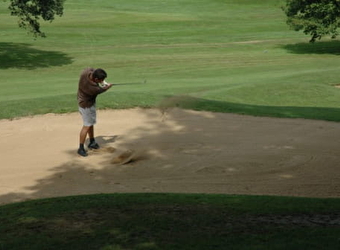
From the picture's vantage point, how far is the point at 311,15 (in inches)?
1517

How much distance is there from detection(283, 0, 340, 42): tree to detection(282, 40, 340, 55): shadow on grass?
1.33 m

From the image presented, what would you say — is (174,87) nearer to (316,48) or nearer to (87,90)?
(87,90)

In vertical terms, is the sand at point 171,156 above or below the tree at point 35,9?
below

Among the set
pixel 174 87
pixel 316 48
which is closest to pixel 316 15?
pixel 316 48

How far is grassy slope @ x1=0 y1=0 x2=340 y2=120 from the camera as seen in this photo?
18641 mm

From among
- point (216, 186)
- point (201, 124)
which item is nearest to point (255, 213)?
point (216, 186)

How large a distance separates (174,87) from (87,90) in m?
10.2

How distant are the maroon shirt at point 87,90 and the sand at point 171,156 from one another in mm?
1043

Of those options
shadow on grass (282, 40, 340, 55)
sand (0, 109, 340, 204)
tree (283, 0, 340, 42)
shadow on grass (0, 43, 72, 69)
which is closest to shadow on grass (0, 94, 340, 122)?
sand (0, 109, 340, 204)

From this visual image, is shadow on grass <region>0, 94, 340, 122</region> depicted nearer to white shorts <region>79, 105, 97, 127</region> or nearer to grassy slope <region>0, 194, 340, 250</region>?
white shorts <region>79, 105, 97, 127</region>

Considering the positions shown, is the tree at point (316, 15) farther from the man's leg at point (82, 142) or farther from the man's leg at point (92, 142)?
the man's leg at point (82, 142)

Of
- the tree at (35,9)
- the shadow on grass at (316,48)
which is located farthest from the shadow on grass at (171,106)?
the shadow on grass at (316,48)

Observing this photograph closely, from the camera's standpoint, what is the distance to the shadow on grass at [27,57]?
34778 mm

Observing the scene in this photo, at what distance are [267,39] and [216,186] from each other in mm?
→ 35933
